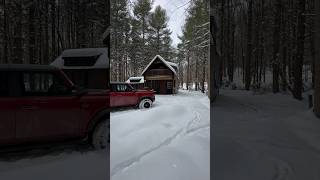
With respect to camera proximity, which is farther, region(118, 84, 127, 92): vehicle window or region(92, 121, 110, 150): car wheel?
region(92, 121, 110, 150): car wheel

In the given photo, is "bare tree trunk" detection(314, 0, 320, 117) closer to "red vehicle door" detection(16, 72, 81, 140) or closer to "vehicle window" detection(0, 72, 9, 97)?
"red vehicle door" detection(16, 72, 81, 140)

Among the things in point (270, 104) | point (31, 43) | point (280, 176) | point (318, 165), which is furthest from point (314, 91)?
point (31, 43)

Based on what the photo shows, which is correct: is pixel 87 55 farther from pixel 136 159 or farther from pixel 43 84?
pixel 136 159

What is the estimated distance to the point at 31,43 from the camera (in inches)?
108

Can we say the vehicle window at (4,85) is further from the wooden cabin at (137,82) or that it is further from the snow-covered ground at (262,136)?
the snow-covered ground at (262,136)

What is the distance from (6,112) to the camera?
2.64m

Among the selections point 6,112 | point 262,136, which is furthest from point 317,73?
point 6,112

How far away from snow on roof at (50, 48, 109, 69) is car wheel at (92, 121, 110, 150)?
0.59 metres

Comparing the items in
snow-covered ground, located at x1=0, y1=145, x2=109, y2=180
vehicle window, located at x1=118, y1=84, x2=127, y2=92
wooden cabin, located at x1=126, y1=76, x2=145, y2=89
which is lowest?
snow-covered ground, located at x1=0, y1=145, x2=109, y2=180

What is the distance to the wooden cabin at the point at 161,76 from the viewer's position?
9.16 feet

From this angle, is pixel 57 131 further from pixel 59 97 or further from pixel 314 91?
pixel 314 91

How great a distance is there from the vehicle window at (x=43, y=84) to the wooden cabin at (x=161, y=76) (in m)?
0.75

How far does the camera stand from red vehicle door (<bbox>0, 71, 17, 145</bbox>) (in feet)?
8.65

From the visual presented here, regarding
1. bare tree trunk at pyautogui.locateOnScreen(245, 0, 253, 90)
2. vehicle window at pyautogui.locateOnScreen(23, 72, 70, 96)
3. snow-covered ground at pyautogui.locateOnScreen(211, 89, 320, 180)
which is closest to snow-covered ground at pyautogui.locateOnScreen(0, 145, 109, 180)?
vehicle window at pyautogui.locateOnScreen(23, 72, 70, 96)
